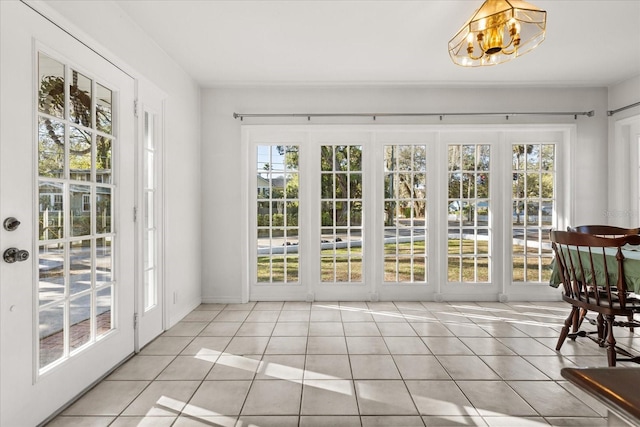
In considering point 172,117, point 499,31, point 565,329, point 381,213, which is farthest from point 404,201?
point 172,117

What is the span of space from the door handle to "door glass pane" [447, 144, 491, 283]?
4.06 m

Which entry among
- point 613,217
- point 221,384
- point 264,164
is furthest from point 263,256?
point 613,217

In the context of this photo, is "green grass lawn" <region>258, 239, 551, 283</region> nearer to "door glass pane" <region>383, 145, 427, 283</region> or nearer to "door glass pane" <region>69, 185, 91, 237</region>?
"door glass pane" <region>383, 145, 427, 283</region>

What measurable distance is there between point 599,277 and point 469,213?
192cm

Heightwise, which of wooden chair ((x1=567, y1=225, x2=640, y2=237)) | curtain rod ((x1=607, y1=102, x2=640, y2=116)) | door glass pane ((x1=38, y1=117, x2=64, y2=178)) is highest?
curtain rod ((x1=607, y1=102, x2=640, y2=116))

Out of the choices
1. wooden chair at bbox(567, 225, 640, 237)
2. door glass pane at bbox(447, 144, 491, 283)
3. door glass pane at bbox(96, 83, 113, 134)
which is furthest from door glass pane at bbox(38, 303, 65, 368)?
wooden chair at bbox(567, 225, 640, 237)

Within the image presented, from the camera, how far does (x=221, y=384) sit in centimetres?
230

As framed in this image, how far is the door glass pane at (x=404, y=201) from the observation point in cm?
437

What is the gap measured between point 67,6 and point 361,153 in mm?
3094

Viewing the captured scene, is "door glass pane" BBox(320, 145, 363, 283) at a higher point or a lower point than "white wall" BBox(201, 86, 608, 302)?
A: lower

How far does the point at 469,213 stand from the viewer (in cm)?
438

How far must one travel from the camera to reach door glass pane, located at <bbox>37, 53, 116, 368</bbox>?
1.90m

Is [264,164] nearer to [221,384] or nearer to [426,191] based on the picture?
[426,191]

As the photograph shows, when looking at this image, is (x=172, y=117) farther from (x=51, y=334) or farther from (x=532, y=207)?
(x=532, y=207)
